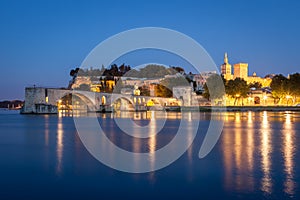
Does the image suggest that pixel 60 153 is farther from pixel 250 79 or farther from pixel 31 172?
pixel 250 79

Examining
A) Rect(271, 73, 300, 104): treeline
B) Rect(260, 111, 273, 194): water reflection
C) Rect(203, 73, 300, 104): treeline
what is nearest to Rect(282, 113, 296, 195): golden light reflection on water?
Rect(260, 111, 273, 194): water reflection

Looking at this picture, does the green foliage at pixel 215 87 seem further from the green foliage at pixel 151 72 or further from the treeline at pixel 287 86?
the green foliage at pixel 151 72

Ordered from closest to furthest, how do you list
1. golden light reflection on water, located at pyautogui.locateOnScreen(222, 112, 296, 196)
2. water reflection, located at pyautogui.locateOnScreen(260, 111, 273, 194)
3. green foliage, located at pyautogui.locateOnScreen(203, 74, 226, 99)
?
water reflection, located at pyautogui.locateOnScreen(260, 111, 273, 194) → golden light reflection on water, located at pyautogui.locateOnScreen(222, 112, 296, 196) → green foliage, located at pyautogui.locateOnScreen(203, 74, 226, 99)

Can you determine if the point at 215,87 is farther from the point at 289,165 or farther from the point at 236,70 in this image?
the point at 236,70

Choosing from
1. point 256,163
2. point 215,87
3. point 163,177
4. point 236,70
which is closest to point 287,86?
point 215,87

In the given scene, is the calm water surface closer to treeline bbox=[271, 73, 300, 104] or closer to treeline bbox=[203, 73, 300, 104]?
treeline bbox=[271, 73, 300, 104]

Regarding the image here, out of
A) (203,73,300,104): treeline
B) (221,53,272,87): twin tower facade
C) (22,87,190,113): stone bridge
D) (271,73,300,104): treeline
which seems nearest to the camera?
(22,87,190,113): stone bridge

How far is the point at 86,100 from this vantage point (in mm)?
65188

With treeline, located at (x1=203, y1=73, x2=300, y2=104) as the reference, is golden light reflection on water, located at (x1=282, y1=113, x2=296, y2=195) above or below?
below

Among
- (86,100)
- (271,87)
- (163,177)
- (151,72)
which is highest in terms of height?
(151,72)

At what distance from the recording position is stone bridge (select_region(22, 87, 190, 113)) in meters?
50.2

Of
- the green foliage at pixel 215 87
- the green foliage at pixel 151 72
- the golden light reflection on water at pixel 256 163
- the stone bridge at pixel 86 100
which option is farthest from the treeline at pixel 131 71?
the golden light reflection on water at pixel 256 163

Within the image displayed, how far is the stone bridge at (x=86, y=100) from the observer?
5025cm

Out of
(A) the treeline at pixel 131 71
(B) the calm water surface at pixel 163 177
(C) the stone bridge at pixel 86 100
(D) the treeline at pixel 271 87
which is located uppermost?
(A) the treeline at pixel 131 71
